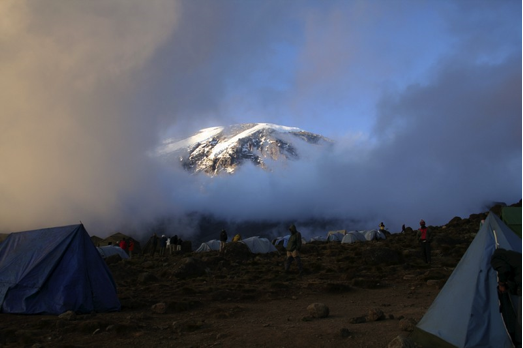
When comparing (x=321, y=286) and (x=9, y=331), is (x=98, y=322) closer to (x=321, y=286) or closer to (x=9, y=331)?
(x=9, y=331)

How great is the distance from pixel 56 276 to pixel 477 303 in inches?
398

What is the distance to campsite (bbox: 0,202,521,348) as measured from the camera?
818 centimetres

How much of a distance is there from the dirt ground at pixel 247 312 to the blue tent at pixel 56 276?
0.45 m

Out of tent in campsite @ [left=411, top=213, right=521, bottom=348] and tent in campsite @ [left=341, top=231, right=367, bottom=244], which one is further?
tent in campsite @ [left=341, top=231, right=367, bottom=244]

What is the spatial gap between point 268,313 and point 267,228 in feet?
493

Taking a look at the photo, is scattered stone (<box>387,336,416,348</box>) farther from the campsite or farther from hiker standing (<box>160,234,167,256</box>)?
hiker standing (<box>160,234,167,256</box>)

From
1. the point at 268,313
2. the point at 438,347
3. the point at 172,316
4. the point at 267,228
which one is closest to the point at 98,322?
the point at 172,316

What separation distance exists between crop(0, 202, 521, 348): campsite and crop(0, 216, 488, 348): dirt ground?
0.07 feet

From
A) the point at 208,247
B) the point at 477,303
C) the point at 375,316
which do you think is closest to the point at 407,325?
the point at 375,316

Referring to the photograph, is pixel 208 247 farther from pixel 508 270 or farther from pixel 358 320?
pixel 508 270

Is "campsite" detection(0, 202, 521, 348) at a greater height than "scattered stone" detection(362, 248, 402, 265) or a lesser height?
lesser

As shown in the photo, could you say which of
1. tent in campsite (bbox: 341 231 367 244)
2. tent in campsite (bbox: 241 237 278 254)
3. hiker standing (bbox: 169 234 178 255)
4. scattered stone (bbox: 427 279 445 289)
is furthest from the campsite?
tent in campsite (bbox: 341 231 367 244)

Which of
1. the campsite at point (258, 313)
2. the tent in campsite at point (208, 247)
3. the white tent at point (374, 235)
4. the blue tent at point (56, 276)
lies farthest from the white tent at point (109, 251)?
the white tent at point (374, 235)

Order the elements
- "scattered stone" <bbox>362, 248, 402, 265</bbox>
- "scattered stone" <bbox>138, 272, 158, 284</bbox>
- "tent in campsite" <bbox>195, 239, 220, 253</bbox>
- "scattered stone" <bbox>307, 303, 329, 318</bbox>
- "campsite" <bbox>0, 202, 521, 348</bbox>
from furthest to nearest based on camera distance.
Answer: "tent in campsite" <bbox>195, 239, 220, 253</bbox>
"scattered stone" <bbox>362, 248, 402, 265</bbox>
"scattered stone" <bbox>138, 272, 158, 284</bbox>
"scattered stone" <bbox>307, 303, 329, 318</bbox>
"campsite" <bbox>0, 202, 521, 348</bbox>
